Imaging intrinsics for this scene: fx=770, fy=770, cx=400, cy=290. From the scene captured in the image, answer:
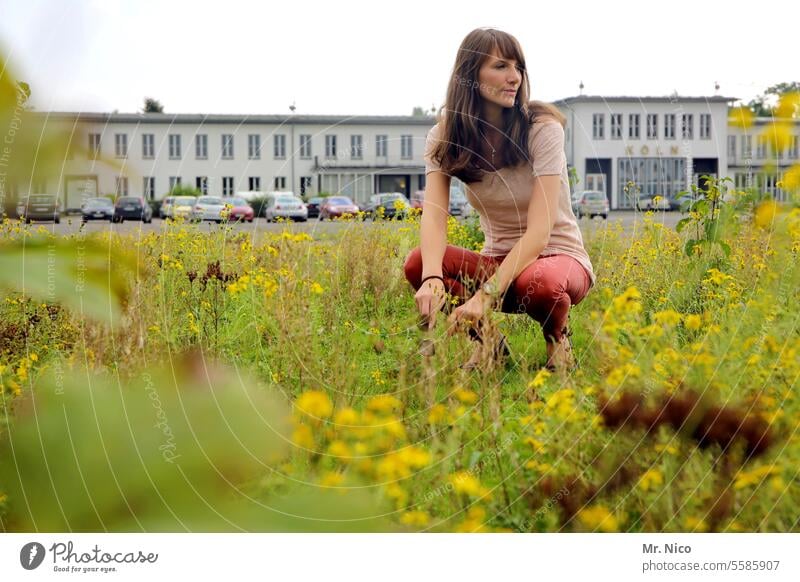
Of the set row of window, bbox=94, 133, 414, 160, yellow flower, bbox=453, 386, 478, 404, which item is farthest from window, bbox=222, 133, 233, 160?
yellow flower, bbox=453, 386, 478, 404

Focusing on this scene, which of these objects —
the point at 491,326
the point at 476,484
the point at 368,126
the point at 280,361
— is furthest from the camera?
the point at 280,361

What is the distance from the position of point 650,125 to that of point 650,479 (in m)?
0.77

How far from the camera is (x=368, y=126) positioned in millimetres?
1303

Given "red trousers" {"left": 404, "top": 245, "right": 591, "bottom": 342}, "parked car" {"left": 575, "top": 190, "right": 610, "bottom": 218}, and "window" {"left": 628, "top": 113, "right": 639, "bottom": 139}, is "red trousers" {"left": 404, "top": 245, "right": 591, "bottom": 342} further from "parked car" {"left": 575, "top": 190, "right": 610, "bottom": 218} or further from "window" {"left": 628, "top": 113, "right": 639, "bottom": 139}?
"parked car" {"left": 575, "top": 190, "right": 610, "bottom": 218}

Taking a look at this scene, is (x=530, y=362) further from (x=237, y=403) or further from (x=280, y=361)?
(x=237, y=403)

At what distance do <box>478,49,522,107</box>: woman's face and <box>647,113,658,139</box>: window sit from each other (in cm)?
27

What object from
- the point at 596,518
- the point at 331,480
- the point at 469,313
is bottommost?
the point at 596,518

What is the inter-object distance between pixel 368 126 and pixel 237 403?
3.06 feet

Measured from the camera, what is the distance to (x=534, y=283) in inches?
63.7

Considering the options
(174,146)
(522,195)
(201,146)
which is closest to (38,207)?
(174,146)

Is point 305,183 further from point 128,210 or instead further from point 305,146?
point 128,210

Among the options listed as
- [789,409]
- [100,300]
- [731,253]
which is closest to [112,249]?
[100,300]

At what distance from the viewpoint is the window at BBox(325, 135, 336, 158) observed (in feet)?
4.17

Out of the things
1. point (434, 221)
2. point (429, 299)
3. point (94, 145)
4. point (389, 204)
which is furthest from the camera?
point (389, 204)
